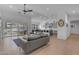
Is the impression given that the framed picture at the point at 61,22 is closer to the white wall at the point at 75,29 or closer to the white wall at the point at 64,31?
the white wall at the point at 64,31

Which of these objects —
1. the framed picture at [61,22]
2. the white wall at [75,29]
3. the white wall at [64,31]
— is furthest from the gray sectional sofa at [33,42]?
the white wall at [75,29]

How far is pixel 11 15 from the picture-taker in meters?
3.13

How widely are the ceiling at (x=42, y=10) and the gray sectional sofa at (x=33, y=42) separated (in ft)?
1.76

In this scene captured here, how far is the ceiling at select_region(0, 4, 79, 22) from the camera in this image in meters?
3.10

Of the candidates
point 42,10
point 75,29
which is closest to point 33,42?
point 42,10

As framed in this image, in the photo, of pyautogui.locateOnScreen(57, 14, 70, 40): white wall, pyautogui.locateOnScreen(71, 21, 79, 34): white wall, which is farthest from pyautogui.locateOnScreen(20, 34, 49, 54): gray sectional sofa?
pyautogui.locateOnScreen(71, 21, 79, 34): white wall

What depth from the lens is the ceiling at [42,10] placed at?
3104 mm

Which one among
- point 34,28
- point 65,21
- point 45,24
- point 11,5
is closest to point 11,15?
point 11,5

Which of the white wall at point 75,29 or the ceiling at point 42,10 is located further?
the white wall at point 75,29

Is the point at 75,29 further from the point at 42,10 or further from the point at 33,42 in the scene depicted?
the point at 33,42

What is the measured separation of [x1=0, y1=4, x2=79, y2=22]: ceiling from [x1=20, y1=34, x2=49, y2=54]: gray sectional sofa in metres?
0.53

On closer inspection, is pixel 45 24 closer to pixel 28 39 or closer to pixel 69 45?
pixel 28 39

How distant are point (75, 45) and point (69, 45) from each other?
0.15 meters

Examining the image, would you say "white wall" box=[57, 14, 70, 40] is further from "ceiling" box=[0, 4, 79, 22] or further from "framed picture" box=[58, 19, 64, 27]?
"ceiling" box=[0, 4, 79, 22]
